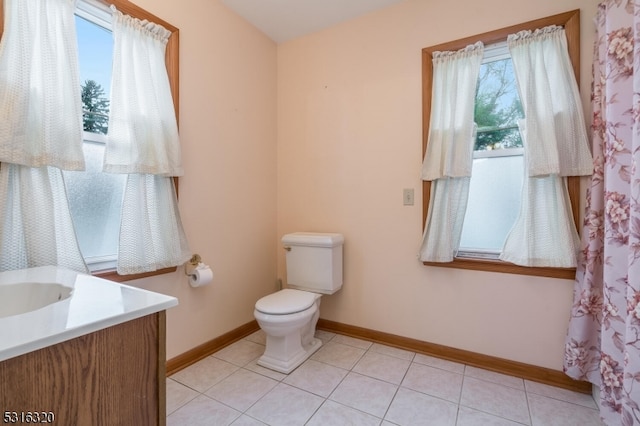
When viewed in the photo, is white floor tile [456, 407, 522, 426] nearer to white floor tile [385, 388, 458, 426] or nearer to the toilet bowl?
white floor tile [385, 388, 458, 426]

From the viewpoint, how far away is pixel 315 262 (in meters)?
2.26

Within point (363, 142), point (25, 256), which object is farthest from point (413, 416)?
point (25, 256)

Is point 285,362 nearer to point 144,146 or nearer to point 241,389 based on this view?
point 241,389

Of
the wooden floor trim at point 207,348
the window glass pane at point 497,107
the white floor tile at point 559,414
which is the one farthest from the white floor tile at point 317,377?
the window glass pane at point 497,107

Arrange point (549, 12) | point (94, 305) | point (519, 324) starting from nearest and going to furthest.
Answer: point (94, 305), point (549, 12), point (519, 324)

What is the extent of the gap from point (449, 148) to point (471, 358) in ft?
4.53

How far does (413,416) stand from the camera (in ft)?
4.84

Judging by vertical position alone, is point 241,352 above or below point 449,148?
below

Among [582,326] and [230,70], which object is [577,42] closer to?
[582,326]

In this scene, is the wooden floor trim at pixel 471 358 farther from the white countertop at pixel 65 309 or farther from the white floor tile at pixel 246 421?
the white countertop at pixel 65 309

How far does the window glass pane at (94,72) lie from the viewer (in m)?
1.54

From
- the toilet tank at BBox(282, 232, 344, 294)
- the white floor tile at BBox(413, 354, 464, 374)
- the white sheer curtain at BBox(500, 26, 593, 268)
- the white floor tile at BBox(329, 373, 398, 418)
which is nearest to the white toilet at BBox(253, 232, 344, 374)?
the toilet tank at BBox(282, 232, 344, 294)

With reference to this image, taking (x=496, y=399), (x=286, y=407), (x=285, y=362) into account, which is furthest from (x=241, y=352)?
(x=496, y=399)

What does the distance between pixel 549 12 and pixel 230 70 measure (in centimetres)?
207
